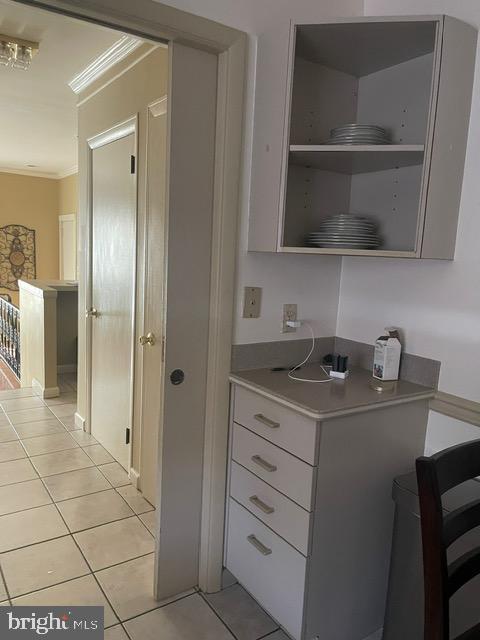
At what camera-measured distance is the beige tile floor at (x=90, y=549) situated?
5.68 ft

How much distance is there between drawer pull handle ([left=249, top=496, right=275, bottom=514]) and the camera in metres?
1.63

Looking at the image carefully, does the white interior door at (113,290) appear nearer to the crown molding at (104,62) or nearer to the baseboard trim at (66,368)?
the crown molding at (104,62)

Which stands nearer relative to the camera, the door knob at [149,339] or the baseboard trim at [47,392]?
the door knob at [149,339]

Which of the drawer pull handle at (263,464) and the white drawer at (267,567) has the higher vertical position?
the drawer pull handle at (263,464)

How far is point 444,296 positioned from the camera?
5.49ft

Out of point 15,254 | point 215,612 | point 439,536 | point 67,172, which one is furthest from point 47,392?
point 67,172

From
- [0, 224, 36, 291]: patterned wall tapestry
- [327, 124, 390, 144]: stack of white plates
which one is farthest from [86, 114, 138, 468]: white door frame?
[0, 224, 36, 291]: patterned wall tapestry

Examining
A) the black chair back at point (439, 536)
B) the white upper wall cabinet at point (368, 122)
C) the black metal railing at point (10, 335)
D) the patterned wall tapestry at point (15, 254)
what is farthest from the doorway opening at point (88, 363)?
the patterned wall tapestry at point (15, 254)

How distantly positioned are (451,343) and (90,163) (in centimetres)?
256

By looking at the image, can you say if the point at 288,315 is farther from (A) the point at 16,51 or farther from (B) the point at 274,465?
(A) the point at 16,51

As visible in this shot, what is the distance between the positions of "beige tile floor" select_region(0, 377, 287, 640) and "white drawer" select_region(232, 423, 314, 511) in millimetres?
574

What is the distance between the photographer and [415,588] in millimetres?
1486

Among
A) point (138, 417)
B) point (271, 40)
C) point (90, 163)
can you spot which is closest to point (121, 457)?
point (138, 417)

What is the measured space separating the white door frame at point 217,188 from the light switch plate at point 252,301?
0.07 metres
